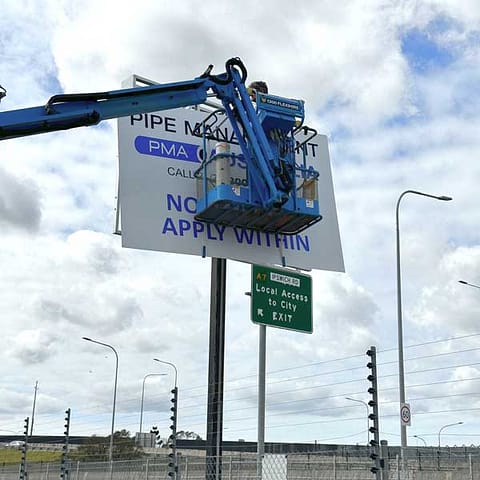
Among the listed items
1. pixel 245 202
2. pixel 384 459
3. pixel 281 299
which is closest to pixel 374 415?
pixel 384 459

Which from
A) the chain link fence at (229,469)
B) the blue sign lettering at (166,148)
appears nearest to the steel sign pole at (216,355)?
the chain link fence at (229,469)

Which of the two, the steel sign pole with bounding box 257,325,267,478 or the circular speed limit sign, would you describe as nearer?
the steel sign pole with bounding box 257,325,267,478

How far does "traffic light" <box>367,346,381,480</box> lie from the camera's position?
9.18 meters

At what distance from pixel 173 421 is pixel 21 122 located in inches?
209

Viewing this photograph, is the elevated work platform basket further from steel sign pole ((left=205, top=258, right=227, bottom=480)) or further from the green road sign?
the green road sign

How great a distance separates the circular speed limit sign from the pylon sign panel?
8.26 meters

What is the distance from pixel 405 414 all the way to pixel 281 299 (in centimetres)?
1267

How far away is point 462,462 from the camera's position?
114ft

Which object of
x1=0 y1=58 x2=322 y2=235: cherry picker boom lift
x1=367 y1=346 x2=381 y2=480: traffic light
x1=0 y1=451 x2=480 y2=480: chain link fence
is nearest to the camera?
x1=367 y1=346 x2=381 y2=480: traffic light

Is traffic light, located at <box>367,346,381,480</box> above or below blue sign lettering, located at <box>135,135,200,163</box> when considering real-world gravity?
below

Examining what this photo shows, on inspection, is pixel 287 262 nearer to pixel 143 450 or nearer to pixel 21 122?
pixel 21 122

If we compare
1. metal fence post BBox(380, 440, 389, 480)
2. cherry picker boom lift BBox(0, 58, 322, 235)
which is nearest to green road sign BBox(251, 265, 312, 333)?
cherry picker boom lift BBox(0, 58, 322, 235)

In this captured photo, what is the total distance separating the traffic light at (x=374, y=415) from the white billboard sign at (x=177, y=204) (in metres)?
6.79

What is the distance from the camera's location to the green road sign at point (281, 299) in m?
12.6
